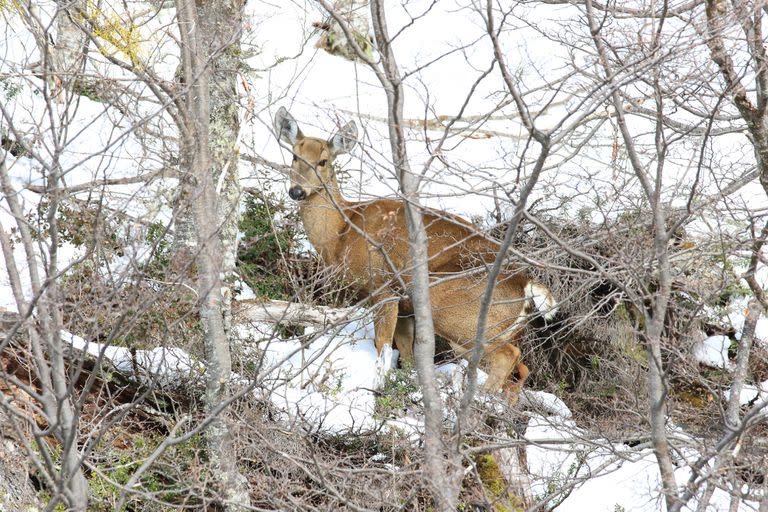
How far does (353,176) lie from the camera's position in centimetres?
1104

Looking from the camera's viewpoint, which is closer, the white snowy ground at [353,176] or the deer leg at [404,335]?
the white snowy ground at [353,176]

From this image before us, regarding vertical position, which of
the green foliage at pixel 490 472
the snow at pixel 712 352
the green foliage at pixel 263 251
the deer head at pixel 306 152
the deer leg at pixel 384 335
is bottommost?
the green foliage at pixel 490 472

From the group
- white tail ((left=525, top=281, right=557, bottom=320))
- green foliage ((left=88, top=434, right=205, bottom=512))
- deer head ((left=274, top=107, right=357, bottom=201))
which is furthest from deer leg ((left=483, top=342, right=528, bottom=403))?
green foliage ((left=88, top=434, right=205, bottom=512))

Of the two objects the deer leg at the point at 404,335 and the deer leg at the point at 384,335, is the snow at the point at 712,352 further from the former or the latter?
the deer leg at the point at 384,335

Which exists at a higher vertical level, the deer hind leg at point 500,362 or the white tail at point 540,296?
the white tail at point 540,296

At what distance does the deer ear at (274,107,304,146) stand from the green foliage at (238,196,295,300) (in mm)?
665

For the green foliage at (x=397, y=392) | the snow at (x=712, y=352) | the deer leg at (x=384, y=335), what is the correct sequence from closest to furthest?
the green foliage at (x=397, y=392) < the deer leg at (x=384, y=335) < the snow at (x=712, y=352)

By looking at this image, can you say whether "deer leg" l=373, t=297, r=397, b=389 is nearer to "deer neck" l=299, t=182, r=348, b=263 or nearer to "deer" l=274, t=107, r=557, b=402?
"deer" l=274, t=107, r=557, b=402

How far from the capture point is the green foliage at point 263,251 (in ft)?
31.4

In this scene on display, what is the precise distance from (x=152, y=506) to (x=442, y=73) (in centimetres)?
957

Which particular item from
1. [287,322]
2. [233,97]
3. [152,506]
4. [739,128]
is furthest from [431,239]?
[152,506]

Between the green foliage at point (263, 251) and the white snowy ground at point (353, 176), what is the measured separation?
464 millimetres

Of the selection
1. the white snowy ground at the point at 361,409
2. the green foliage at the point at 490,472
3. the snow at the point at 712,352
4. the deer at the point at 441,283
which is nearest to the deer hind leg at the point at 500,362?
the deer at the point at 441,283

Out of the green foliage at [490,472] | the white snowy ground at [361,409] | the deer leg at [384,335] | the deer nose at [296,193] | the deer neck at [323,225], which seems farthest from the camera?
the deer neck at [323,225]
